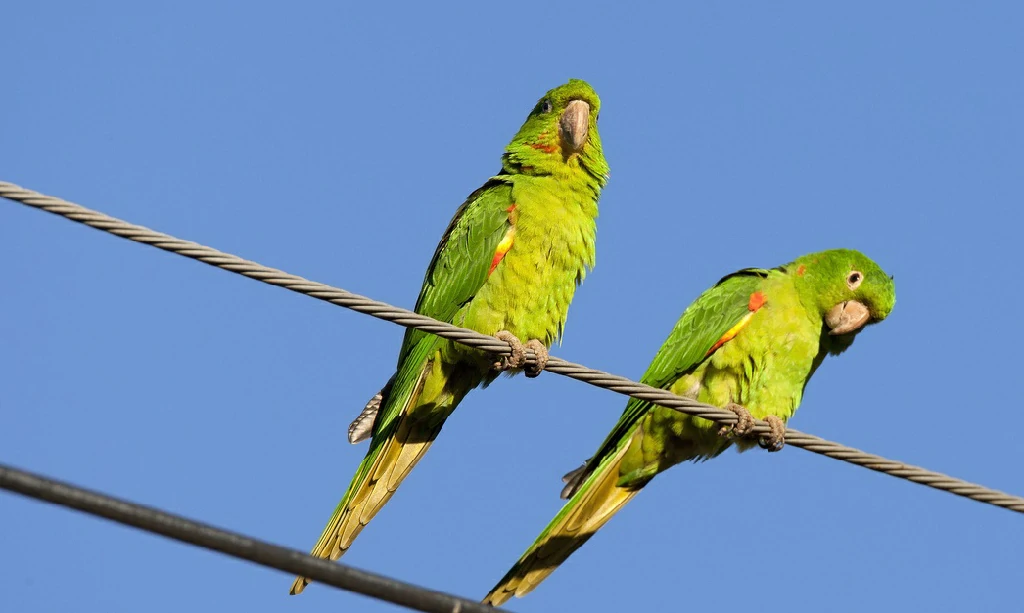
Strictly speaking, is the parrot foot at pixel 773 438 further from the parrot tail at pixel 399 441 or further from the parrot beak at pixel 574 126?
the parrot beak at pixel 574 126

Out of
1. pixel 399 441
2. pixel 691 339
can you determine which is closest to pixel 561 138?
pixel 691 339

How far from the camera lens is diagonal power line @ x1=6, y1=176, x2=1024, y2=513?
375cm

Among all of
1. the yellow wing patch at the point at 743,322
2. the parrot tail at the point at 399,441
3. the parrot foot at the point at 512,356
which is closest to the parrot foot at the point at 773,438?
the yellow wing patch at the point at 743,322

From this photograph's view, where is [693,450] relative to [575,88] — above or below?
below

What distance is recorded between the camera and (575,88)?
772 cm

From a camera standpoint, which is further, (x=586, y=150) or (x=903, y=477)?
(x=586, y=150)

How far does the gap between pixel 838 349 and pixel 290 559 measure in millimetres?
5029

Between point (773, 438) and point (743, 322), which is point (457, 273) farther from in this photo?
point (773, 438)

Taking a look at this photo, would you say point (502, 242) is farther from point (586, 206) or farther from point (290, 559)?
point (290, 559)

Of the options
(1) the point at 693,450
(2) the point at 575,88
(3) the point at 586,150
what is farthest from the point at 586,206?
(1) the point at 693,450

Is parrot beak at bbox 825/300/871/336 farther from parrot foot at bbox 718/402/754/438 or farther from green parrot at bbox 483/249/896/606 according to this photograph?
parrot foot at bbox 718/402/754/438

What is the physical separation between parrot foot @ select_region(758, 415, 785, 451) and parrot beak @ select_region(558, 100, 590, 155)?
6.84 feet

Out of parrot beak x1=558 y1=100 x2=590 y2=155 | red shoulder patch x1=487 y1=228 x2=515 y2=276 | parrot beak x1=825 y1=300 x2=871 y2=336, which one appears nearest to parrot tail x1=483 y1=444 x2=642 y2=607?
red shoulder patch x1=487 y1=228 x2=515 y2=276

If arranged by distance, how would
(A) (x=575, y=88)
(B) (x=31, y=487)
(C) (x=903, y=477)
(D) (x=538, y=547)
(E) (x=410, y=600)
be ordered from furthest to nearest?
(A) (x=575, y=88) → (D) (x=538, y=547) → (C) (x=903, y=477) → (E) (x=410, y=600) → (B) (x=31, y=487)
